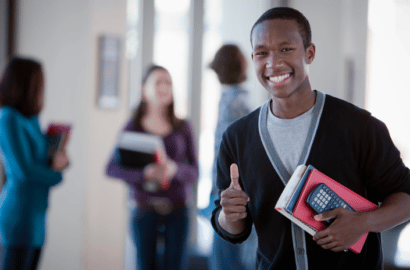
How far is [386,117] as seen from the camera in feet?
8.58

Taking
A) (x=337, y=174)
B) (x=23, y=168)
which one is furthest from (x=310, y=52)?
(x=23, y=168)

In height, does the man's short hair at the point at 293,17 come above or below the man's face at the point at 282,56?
above

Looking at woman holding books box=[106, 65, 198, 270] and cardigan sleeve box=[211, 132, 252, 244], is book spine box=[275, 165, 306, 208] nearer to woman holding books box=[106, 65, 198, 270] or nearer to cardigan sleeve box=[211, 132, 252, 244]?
cardigan sleeve box=[211, 132, 252, 244]

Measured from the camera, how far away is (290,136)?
3.15ft

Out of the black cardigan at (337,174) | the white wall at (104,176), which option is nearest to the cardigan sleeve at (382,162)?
the black cardigan at (337,174)

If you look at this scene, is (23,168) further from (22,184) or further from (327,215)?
(327,215)

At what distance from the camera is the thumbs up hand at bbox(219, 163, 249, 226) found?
0.91 m

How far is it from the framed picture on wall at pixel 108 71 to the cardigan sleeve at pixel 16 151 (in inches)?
38.9

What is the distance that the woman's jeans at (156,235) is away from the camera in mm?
1893

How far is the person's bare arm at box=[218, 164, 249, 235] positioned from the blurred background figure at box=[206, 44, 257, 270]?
54 cm

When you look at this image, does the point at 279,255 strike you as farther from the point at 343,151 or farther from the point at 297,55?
the point at 297,55

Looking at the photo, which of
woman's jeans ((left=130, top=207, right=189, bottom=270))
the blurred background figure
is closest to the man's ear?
the blurred background figure

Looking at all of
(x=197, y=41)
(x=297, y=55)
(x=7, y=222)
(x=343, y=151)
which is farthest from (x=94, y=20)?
(x=343, y=151)

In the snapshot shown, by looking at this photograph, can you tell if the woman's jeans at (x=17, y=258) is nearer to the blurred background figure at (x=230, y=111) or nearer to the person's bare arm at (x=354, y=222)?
the blurred background figure at (x=230, y=111)
